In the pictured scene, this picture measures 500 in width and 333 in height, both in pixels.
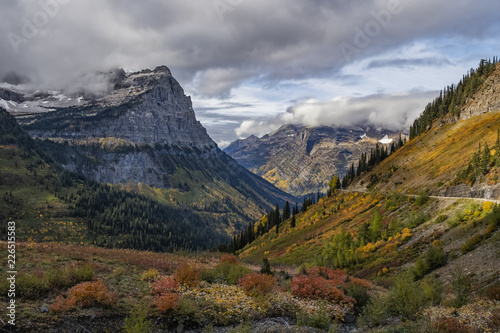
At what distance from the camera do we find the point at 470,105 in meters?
112

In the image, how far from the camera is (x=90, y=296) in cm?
1398

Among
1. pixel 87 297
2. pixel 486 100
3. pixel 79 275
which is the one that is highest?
pixel 486 100

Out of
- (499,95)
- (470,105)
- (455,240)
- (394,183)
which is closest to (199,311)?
(455,240)

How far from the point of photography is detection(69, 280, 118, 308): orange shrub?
13.7 m

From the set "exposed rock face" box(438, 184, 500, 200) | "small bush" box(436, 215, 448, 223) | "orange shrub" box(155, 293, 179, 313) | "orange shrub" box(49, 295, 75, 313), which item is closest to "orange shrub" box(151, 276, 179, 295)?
"orange shrub" box(155, 293, 179, 313)

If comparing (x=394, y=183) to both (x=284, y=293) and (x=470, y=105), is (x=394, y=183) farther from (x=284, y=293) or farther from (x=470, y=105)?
(x=284, y=293)

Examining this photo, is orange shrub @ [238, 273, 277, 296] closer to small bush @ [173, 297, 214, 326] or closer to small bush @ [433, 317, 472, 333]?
small bush @ [173, 297, 214, 326]

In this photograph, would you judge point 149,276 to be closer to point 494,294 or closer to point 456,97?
point 494,294

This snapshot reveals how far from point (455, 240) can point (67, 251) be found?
42.9 meters

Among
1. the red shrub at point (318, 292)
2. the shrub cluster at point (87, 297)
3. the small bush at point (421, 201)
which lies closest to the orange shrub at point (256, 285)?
the red shrub at point (318, 292)

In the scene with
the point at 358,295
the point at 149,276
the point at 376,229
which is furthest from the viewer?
the point at 376,229

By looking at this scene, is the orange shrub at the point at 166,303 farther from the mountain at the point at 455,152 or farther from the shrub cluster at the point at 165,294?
the mountain at the point at 455,152

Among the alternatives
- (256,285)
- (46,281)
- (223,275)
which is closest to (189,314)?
(256,285)

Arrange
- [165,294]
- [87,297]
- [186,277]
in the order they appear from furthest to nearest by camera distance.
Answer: [186,277] → [165,294] → [87,297]
